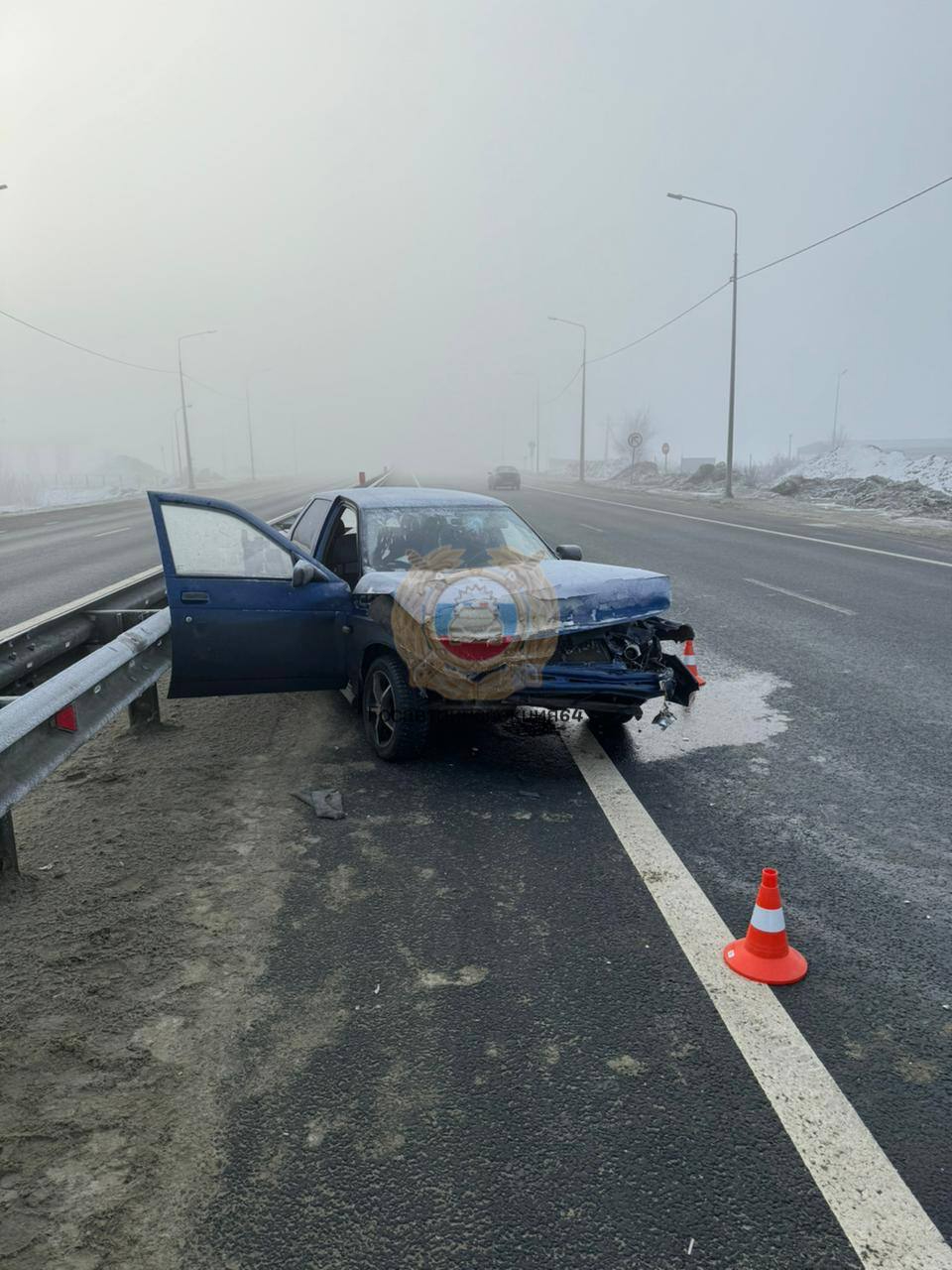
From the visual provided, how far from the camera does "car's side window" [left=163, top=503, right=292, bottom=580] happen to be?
508 cm

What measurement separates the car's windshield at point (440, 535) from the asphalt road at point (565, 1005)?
1.13 metres

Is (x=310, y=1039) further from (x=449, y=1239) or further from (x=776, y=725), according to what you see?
(x=776, y=725)

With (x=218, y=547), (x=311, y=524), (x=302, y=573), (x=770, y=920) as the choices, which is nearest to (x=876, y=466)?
(x=311, y=524)

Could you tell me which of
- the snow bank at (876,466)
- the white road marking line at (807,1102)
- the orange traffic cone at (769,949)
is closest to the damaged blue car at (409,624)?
the white road marking line at (807,1102)

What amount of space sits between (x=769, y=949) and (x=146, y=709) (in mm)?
4149

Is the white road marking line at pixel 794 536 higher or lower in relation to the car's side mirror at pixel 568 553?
lower

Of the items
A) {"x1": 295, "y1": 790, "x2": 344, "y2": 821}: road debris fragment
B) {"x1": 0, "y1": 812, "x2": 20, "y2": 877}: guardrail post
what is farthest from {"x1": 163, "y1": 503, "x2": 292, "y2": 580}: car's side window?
{"x1": 0, "y1": 812, "x2": 20, "y2": 877}: guardrail post

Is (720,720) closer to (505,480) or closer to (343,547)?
(343,547)

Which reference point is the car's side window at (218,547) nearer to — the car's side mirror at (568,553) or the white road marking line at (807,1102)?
the car's side mirror at (568,553)

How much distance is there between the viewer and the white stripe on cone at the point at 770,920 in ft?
9.80

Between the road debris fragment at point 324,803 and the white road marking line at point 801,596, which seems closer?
the road debris fragment at point 324,803

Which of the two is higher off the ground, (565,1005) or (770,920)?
(770,920)

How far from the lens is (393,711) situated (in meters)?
4.97

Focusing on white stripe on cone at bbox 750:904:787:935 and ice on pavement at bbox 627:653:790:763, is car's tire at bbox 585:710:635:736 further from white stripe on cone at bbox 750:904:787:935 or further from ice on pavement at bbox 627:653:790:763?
white stripe on cone at bbox 750:904:787:935
